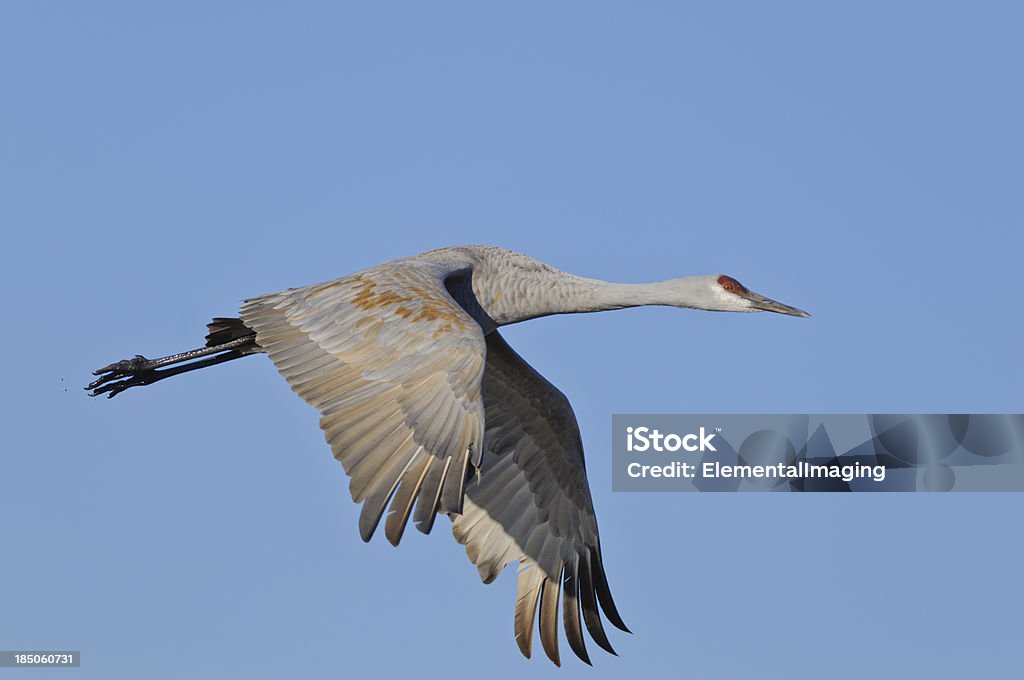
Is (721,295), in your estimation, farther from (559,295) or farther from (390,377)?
(390,377)

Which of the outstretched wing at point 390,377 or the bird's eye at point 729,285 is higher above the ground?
the bird's eye at point 729,285

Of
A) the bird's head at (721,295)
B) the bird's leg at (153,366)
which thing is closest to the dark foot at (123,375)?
the bird's leg at (153,366)

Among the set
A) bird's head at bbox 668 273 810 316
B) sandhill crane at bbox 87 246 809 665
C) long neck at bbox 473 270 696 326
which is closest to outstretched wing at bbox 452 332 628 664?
sandhill crane at bbox 87 246 809 665

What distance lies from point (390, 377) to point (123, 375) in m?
4.59

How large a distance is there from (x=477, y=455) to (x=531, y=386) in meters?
3.59

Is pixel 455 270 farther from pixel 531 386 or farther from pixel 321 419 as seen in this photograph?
pixel 321 419

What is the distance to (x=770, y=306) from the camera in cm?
1460

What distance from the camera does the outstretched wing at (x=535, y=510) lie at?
50.0 feet

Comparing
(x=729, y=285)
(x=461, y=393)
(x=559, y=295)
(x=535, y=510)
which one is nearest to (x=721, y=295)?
(x=729, y=285)

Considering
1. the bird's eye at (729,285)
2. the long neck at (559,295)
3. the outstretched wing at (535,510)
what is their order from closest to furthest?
the long neck at (559,295), the bird's eye at (729,285), the outstretched wing at (535,510)

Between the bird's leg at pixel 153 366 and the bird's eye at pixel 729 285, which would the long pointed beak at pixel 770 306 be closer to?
the bird's eye at pixel 729 285

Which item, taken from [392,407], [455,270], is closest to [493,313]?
[455,270]

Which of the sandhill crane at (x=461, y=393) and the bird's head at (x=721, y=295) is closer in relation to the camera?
the sandhill crane at (x=461, y=393)

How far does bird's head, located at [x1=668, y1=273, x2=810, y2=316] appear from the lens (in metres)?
14.6
